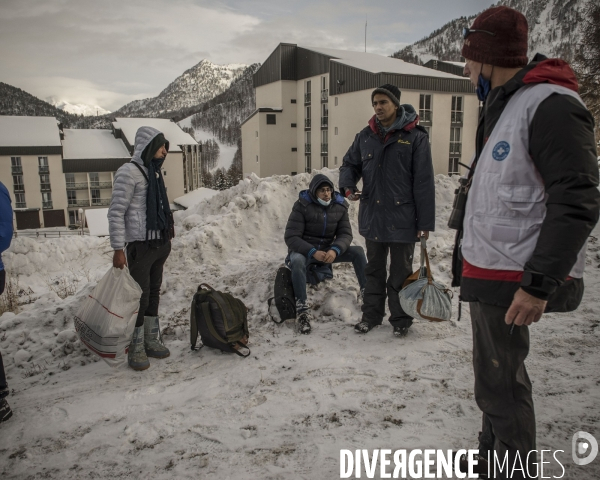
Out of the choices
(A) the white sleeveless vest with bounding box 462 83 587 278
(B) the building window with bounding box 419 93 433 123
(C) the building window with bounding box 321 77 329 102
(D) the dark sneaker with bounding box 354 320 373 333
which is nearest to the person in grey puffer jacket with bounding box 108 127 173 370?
(D) the dark sneaker with bounding box 354 320 373 333

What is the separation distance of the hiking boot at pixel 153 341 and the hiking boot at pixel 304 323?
1393mm

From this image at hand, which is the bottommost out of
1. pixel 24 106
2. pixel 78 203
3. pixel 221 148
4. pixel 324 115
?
pixel 78 203

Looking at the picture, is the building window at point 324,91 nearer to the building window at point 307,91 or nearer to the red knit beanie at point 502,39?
the building window at point 307,91

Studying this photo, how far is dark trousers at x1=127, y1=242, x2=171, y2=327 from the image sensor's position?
12.8 feet

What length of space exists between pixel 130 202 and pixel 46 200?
162ft

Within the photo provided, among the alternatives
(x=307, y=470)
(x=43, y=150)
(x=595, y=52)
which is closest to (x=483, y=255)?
(x=307, y=470)

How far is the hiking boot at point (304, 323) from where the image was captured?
450cm

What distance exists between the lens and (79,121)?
11894 centimetres

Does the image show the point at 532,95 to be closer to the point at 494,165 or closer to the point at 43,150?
the point at 494,165

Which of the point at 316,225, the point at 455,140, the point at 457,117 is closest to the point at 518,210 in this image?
the point at 316,225

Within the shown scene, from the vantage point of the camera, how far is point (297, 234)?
494 centimetres

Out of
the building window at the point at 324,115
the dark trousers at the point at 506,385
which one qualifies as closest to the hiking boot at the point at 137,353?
the dark trousers at the point at 506,385

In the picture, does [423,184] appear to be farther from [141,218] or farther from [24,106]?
[24,106]

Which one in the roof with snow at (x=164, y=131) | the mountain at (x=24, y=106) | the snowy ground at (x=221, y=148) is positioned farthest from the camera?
the snowy ground at (x=221, y=148)
